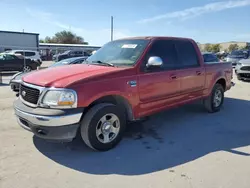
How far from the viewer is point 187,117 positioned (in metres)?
6.06

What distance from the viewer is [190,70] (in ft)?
17.6

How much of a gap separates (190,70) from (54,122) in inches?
129

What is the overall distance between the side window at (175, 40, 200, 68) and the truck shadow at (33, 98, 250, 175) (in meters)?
1.36

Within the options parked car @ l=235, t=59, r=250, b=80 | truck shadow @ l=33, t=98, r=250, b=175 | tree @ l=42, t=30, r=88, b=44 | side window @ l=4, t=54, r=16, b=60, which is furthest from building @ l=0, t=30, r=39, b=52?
truck shadow @ l=33, t=98, r=250, b=175

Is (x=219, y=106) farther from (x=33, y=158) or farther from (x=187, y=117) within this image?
(x=33, y=158)

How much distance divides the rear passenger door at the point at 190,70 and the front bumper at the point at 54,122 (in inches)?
103

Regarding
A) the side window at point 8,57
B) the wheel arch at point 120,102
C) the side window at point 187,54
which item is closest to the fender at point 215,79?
the side window at point 187,54

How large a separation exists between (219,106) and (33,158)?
499 cm

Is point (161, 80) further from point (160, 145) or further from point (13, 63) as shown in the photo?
point (13, 63)

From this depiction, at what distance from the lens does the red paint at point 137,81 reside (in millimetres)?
3573

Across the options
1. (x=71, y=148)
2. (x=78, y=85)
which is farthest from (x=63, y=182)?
(x=78, y=85)

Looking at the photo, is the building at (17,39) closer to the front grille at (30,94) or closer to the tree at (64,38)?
the tree at (64,38)

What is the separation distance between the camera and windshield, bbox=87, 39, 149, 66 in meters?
4.39

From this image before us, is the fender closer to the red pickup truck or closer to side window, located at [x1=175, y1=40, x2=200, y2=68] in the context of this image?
the red pickup truck
